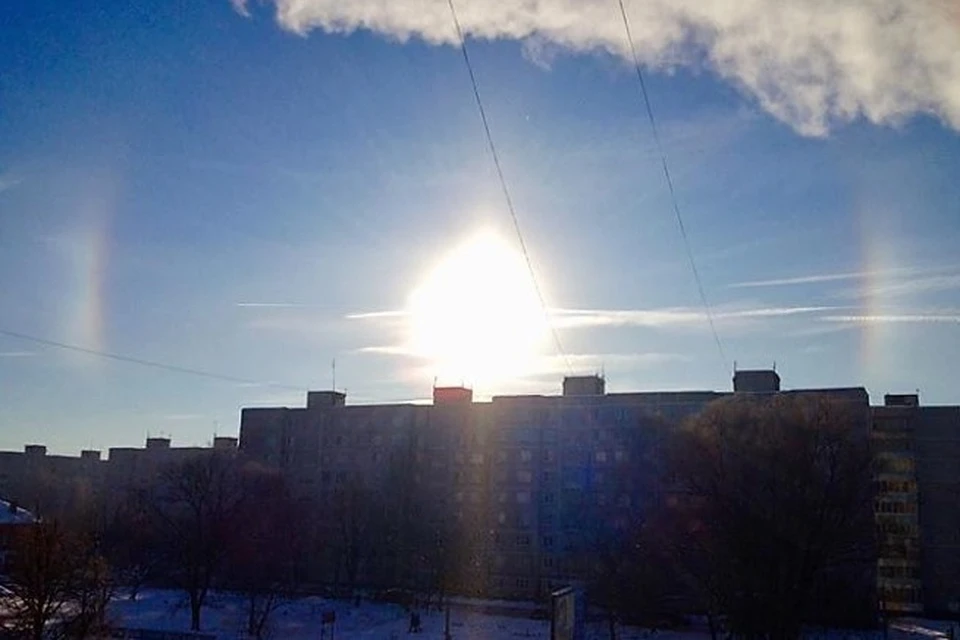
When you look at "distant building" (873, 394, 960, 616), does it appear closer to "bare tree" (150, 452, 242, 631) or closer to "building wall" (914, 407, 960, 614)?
"building wall" (914, 407, 960, 614)

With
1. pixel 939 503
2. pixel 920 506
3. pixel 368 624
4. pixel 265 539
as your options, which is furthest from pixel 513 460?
pixel 939 503

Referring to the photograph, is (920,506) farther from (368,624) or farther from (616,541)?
(368,624)

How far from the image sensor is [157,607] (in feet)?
182

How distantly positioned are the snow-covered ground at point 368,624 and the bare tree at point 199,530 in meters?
1.58

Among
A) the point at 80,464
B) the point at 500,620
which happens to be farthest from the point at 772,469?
the point at 80,464

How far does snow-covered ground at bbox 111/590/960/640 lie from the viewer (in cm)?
4625

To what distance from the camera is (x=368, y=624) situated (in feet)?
167

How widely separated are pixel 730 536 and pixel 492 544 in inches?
1408

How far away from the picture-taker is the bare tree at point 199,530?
4994cm

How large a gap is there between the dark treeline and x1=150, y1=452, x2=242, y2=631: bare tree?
246 mm

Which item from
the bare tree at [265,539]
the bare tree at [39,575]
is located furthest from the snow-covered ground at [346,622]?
the bare tree at [39,575]

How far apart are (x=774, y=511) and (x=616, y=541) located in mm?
24282

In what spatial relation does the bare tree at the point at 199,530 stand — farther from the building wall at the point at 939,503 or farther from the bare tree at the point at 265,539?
the building wall at the point at 939,503

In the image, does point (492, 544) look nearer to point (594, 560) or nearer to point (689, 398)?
point (594, 560)
